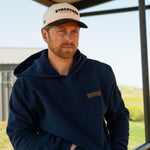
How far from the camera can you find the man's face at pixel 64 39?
0.98 meters

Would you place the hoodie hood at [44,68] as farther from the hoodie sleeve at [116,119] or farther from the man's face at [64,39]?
the hoodie sleeve at [116,119]

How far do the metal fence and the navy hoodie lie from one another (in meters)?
2.71

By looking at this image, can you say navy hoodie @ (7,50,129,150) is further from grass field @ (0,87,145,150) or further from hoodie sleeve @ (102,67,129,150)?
grass field @ (0,87,145,150)

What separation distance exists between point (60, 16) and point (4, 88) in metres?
3.00

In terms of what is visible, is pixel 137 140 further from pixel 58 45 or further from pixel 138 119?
pixel 58 45

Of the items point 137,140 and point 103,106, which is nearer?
point 103,106

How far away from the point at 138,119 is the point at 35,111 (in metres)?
4.35

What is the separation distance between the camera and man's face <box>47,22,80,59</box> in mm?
976

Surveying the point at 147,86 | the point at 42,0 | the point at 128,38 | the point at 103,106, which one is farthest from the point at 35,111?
the point at 128,38

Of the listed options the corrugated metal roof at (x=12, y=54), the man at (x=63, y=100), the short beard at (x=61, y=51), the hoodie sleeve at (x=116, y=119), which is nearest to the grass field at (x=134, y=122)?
the corrugated metal roof at (x=12, y=54)

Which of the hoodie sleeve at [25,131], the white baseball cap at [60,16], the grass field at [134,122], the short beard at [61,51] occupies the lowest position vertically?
the grass field at [134,122]

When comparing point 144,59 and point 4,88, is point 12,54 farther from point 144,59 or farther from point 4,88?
point 144,59

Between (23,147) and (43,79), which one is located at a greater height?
(43,79)

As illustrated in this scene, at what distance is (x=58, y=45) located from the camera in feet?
3.23
